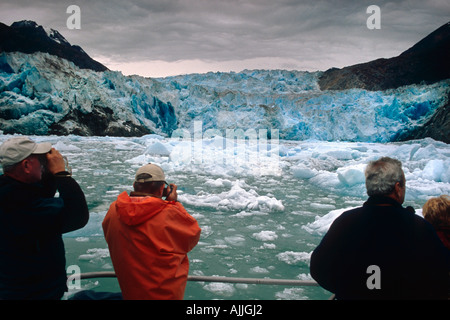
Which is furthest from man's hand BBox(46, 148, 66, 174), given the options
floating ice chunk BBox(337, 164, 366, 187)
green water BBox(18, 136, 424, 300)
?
floating ice chunk BBox(337, 164, 366, 187)

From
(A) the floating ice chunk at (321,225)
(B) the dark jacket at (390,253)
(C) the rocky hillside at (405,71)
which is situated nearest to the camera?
(B) the dark jacket at (390,253)

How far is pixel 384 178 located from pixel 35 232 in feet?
4.75

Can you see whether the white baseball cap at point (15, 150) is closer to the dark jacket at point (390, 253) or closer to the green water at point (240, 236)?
the green water at point (240, 236)

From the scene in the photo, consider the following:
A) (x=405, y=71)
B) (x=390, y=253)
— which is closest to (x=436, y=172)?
(x=390, y=253)

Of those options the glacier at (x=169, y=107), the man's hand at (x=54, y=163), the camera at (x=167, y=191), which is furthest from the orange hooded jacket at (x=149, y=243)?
the glacier at (x=169, y=107)

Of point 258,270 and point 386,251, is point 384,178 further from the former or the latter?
point 258,270

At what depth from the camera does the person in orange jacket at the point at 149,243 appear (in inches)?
56.7

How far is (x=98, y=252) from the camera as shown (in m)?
3.60

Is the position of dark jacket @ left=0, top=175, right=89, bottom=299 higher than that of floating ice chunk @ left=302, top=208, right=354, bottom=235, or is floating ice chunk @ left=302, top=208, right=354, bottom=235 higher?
dark jacket @ left=0, top=175, right=89, bottom=299

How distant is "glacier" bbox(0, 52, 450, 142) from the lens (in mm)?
22750

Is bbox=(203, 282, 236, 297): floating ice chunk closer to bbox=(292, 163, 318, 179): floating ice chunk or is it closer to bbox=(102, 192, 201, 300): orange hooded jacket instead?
bbox=(102, 192, 201, 300): orange hooded jacket

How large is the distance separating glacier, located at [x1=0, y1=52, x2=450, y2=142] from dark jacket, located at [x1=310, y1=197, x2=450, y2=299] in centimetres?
2457

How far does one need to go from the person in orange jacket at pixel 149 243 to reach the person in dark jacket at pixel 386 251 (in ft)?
2.19

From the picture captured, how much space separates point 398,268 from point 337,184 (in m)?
6.93
